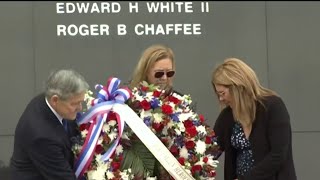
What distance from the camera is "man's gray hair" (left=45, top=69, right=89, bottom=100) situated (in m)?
2.04

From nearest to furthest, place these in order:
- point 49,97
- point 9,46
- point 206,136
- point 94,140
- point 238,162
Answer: point 49,97, point 94,140, point 206,136, point 238,162, point 9,46

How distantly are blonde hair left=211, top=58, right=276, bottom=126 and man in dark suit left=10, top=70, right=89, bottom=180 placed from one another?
74 centimetres

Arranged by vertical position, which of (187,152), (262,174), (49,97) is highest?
(49,97)

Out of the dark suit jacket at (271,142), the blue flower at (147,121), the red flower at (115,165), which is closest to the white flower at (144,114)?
the blue flower at (147,121)

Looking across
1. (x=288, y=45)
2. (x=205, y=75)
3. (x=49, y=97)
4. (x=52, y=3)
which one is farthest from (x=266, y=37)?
(x=49, y=97)

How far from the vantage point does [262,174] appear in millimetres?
2568

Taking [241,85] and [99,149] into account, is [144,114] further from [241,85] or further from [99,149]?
[241,85]

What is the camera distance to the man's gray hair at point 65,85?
2.04 m

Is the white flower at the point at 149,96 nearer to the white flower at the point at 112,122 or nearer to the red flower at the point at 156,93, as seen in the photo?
the red flower at the point at 156,93

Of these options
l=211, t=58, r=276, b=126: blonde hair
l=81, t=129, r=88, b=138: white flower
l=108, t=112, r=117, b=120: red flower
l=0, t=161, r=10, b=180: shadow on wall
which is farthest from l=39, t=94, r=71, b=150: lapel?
l=0, t=161, r=10, b=180: shadow on wall

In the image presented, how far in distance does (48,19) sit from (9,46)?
15.2 inches

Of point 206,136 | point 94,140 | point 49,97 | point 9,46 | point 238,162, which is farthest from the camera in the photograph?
point 9,46

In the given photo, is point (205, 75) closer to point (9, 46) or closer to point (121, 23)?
point (121, 23)

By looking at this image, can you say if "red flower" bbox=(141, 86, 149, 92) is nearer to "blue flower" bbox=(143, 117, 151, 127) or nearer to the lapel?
"blue flower" bbox=(143, 117, 151, 127)
